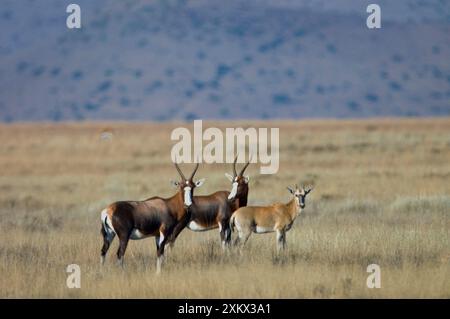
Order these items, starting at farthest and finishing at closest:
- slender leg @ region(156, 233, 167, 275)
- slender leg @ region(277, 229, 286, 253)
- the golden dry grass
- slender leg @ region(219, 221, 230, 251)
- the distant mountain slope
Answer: the distant mountain slope → slender leg @ region(219, 221, 230, 251) → slender leg @ region(277, 229, 286, 253) → slender leg @ region(156, 233, 167, 275) → the golden dry grass

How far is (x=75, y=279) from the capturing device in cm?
1142

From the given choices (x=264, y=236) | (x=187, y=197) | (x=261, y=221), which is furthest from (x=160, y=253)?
(x=264, y=236)

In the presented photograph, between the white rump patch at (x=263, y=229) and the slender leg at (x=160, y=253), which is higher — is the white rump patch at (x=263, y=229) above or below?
above

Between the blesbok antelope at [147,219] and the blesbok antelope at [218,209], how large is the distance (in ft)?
3.15

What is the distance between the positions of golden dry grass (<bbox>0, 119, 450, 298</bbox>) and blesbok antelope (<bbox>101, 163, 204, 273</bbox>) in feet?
1.14

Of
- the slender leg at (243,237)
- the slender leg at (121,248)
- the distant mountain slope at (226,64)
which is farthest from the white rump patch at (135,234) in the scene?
the distant mountain slope at (226,64)

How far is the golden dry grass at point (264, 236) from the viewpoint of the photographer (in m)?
11.1

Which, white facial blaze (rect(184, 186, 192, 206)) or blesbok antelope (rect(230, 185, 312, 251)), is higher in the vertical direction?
white facial blaze (rect(184, 186, 192, 206))

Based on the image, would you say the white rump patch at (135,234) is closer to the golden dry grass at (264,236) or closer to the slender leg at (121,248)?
the slender leg at (121,248)

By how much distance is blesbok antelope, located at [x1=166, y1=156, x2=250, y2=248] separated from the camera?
45.9 feet

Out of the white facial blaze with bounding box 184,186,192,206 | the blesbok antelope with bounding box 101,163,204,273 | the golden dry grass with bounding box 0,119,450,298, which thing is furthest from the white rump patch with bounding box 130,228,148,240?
the white facial blaze with bounding box 184,186,192,206

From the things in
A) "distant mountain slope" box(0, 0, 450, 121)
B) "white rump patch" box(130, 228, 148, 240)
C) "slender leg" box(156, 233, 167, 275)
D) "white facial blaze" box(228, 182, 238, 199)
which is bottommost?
"slender leg" box(156, 233, 167, 275)

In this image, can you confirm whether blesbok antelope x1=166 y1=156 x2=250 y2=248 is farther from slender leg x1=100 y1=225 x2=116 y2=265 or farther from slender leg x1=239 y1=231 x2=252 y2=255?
slender leg x1=100 y1=225 x2=116 y2=265

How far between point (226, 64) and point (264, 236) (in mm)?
123181
